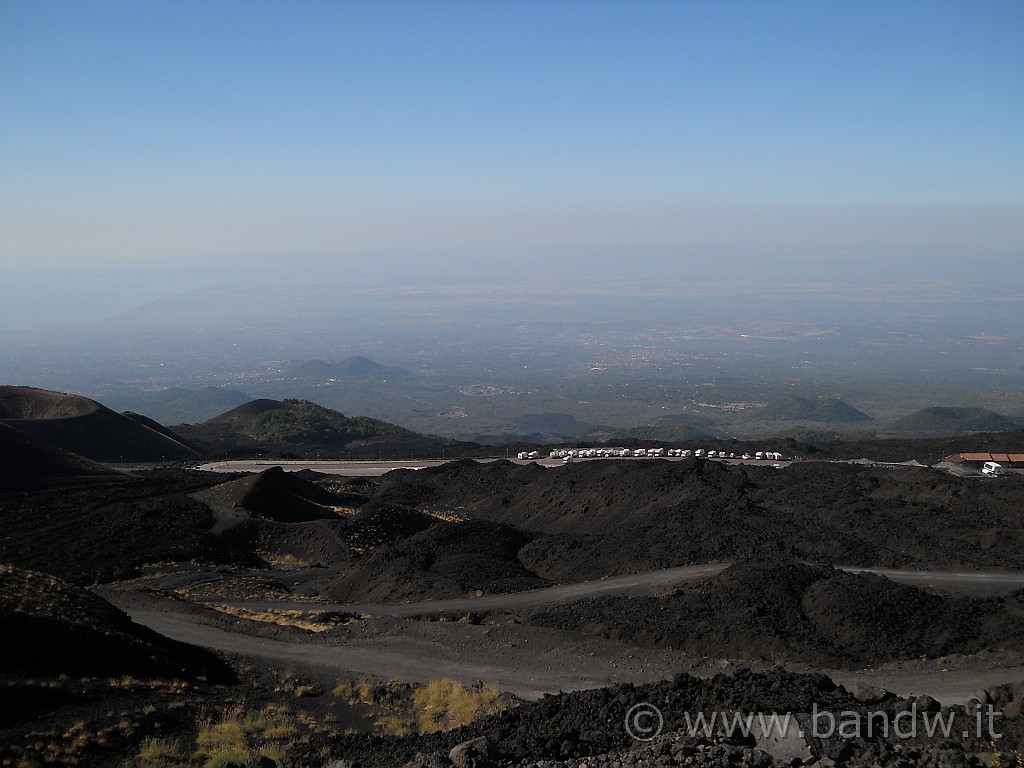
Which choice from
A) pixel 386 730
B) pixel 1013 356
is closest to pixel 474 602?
pixel 386 730

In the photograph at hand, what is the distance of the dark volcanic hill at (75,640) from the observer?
51.5ft

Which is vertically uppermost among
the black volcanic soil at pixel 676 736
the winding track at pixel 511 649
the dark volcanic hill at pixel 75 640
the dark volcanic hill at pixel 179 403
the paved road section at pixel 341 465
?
the black volcanic soil at pixel 676 736

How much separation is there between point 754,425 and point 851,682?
84952mm

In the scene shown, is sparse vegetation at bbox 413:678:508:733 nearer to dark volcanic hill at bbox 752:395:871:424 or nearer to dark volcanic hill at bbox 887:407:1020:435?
dark volcanic hill at bbox 887:407:1020:435

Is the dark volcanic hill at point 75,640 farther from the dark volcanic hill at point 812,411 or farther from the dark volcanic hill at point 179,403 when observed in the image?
the dark volcanic hill at point 179,403

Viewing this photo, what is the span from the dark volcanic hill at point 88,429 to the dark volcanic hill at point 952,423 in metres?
65.8

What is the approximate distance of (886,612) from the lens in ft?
63.0

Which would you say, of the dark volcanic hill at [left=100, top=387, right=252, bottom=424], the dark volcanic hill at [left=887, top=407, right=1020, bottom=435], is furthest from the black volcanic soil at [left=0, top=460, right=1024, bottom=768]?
the dark volcanic hill at [left=100, top=387, right=252, bottom=424]

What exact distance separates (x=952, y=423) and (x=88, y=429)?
250 feet

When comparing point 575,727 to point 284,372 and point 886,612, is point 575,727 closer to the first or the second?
point 886,612

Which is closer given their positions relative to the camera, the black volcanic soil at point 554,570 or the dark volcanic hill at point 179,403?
the black volcanic soil at point 554,570

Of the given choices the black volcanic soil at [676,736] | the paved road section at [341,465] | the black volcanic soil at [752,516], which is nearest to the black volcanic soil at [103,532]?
the black volcanic soil at [752,516]

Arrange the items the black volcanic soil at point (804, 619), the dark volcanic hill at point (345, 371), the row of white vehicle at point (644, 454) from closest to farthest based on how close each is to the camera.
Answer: the black volcanic soil at point (804, 619), the row of white vehicle at point (644, 454), the dark volcanic hill at point (345, 371)

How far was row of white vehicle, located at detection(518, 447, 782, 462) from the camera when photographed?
5044 centimetres
